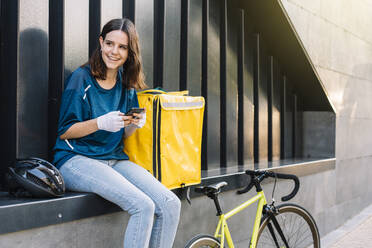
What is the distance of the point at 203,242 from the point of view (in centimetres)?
315

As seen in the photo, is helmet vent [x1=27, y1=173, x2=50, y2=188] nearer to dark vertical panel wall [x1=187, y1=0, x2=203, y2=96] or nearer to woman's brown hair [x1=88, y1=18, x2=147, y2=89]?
woman's brown hair [x1=88, y1=18, x2=147, y2=89]

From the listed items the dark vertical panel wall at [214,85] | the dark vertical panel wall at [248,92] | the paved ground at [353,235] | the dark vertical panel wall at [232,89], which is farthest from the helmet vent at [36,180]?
the paved ground at [353,235]

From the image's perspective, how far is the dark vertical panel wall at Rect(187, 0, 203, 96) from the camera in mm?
5219

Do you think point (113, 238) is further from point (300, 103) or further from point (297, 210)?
point (300, 103)

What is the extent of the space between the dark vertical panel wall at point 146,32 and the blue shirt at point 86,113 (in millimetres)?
1356

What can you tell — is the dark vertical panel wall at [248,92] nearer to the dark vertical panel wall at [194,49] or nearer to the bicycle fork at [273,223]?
the dark vertical panel wall at [194,49]

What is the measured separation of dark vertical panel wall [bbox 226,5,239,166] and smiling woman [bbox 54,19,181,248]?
2.59 metres

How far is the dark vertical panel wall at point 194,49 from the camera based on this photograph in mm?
5219

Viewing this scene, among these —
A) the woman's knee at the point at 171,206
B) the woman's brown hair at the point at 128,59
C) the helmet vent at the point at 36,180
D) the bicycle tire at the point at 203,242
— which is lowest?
the bicycle tire at the point at 203,242

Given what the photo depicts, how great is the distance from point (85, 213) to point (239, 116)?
3.45 m

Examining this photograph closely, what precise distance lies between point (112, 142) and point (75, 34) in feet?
3.52

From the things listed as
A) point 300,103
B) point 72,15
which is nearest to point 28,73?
point 72,15

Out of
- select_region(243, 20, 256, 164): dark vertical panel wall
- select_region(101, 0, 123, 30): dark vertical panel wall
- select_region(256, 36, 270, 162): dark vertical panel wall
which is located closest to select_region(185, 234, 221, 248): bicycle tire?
select_region(101, 0, 123, 30): dark vertical panel wall

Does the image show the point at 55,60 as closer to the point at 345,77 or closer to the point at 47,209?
the point at 47,209
